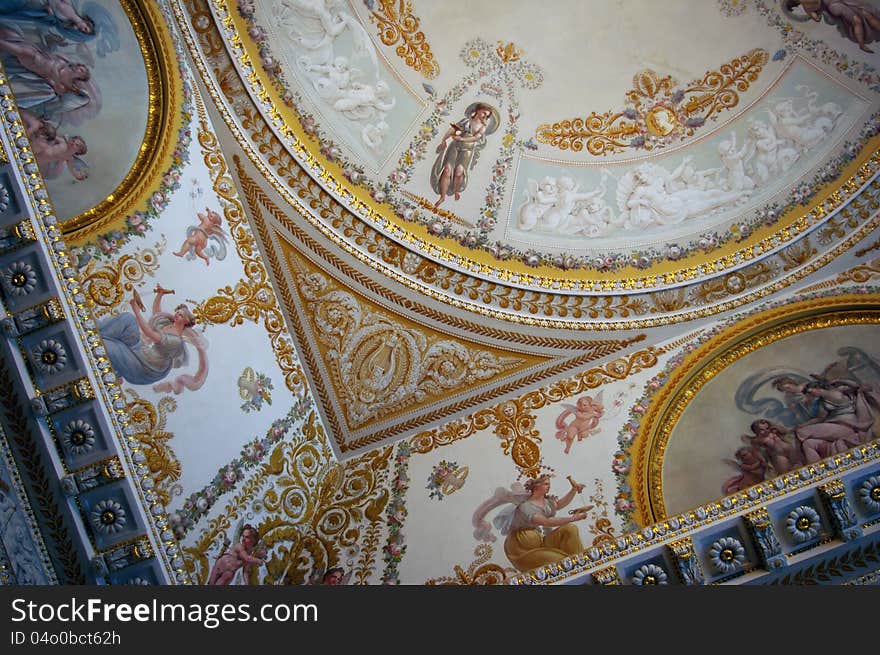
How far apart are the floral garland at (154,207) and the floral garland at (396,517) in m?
3.38

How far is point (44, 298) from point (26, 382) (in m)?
0.56

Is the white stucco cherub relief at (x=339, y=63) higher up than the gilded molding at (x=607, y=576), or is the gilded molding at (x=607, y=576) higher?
the white stucco cherub relief at (x=339, y=63)

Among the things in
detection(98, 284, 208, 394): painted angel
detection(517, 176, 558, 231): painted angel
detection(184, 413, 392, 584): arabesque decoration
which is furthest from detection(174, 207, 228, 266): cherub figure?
→ detection(517, 176, 558, 231): painted angel

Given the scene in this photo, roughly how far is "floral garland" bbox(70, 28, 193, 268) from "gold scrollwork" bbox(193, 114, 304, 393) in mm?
199

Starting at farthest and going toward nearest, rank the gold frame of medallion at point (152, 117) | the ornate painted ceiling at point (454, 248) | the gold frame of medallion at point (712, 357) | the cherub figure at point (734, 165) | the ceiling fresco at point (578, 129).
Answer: the cherub figure at point (734, 165), the ceiling fresco at point (578, 129), the gold frame of medallion at point (712, 357), the ornate painted ceiling at point (454, 248), the gold frame of medallion at point (152, 117)

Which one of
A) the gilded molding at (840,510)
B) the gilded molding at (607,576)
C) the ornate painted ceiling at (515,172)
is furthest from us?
the ornate painted ceiling at (515,172)

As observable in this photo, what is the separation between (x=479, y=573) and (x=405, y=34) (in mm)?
5943

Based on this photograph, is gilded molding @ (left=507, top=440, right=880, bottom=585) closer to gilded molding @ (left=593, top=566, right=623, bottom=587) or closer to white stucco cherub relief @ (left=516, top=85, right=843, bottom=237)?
gilded molding @ (left=593, top=566, right=623, bottom=587)

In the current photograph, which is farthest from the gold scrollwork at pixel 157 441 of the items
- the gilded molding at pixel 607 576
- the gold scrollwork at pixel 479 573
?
the gilded molding at pixel 607 576

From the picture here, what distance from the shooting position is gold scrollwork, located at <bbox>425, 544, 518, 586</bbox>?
26.8 ft

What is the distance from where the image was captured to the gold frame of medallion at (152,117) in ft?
24.1

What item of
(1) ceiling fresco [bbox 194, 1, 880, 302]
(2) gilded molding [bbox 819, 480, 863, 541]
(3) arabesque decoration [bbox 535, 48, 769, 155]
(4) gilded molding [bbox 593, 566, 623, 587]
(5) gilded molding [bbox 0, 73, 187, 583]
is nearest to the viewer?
(5) gilded molding [bbox 0, 73, 187, 583]

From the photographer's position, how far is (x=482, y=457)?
8.74m

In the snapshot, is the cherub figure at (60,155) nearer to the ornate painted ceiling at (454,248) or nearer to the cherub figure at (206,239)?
the ornate painted ceiling at (454,248)
